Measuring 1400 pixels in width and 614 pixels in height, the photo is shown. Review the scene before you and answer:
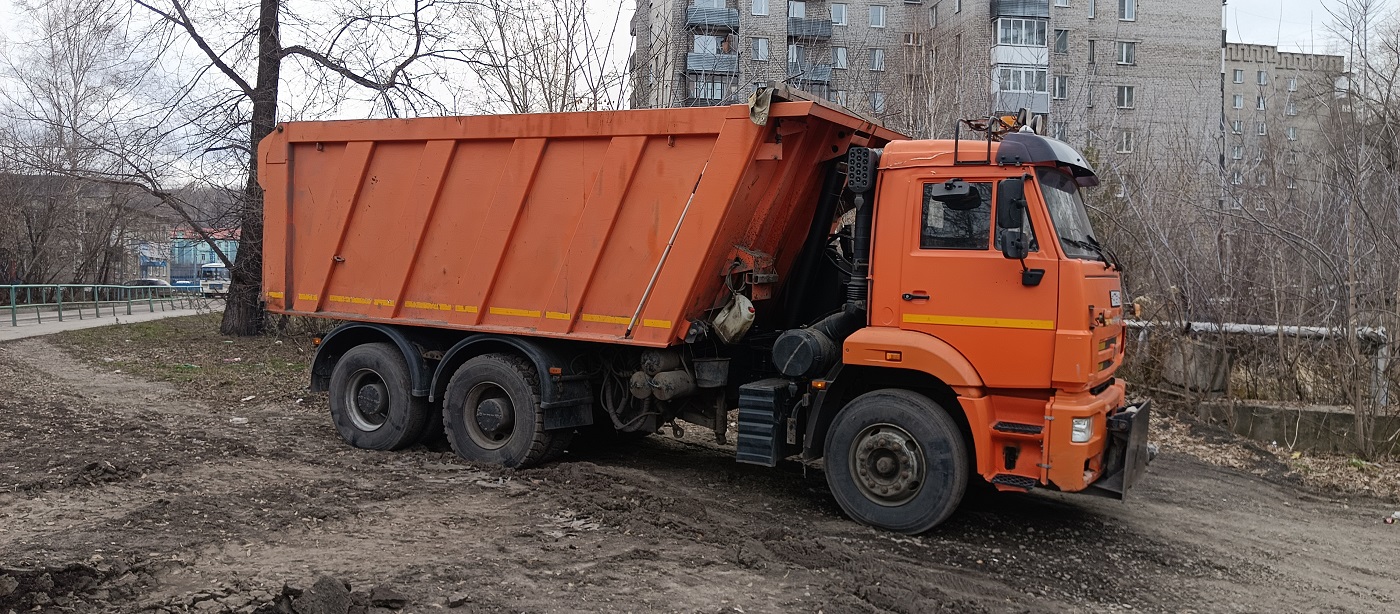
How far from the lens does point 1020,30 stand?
32219 millimetres

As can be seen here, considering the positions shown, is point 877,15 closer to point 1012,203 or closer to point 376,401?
point 376,401

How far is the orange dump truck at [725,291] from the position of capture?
5371mm

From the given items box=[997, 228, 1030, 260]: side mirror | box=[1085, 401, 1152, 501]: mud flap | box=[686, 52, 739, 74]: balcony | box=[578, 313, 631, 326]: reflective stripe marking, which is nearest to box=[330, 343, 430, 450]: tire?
box=[578, 313, 631, 326]: reflective stripe marking

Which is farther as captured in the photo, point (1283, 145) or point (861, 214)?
point (1283, 145)

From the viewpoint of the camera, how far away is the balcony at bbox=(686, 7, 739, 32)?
52.3ft

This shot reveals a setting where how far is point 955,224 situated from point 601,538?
8.93 feet

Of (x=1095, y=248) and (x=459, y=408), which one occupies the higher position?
(x=1095, y=248)

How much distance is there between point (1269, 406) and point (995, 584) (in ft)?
17.8

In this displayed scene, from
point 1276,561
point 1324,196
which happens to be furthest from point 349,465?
point 1324,196

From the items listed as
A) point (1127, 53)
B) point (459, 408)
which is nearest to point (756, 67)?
point (459, 408)

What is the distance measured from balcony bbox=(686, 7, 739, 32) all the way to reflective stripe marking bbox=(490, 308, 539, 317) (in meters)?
8.64

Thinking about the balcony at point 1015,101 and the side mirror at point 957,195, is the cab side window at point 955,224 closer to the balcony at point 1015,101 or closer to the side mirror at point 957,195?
the side mirror at point 957,195

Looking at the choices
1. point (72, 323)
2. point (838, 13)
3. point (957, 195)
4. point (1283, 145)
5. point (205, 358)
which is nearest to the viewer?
point (957, 195)

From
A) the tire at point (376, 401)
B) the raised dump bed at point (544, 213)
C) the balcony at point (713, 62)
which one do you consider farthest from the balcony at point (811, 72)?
the tire at point (376, 401)
